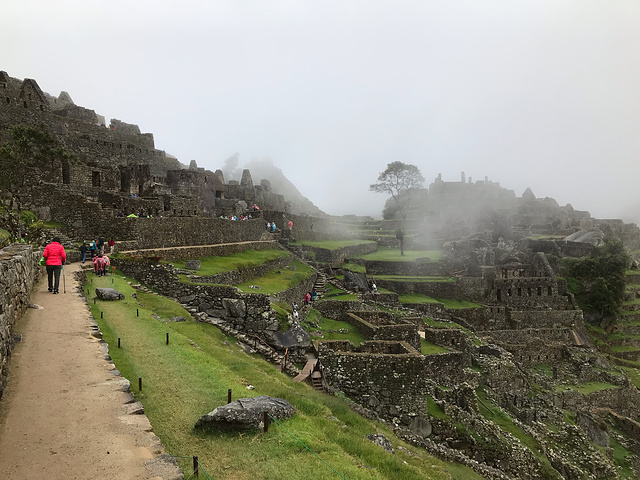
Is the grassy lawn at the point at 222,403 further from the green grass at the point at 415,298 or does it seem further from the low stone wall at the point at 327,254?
the low stone wall at the point at 327,254

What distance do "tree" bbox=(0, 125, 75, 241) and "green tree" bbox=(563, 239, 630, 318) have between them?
46.5 meters

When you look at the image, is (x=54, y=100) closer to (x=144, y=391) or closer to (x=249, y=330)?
(x=249, y=330)

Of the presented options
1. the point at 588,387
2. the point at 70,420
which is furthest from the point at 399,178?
the point at 70,420

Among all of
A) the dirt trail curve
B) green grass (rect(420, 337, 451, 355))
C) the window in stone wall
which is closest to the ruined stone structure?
the window in stone wall

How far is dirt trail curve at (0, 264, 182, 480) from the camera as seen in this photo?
5483mm

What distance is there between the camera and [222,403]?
849cm

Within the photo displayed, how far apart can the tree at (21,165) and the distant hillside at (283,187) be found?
40.4 m

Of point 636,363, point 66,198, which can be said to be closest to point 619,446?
point 636,363

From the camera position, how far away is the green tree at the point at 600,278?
40.5 metres

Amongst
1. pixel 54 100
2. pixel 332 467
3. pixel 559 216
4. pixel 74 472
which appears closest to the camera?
pixel 74 472

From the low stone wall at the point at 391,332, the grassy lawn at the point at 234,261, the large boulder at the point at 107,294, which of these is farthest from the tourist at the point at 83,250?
the low stone wall at the point at 391,332

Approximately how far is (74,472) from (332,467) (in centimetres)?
369

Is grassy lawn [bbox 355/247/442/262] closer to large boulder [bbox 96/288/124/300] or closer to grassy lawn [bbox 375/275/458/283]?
grassy lawn [bbox 375/275/458/283]

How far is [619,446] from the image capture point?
904 inches
